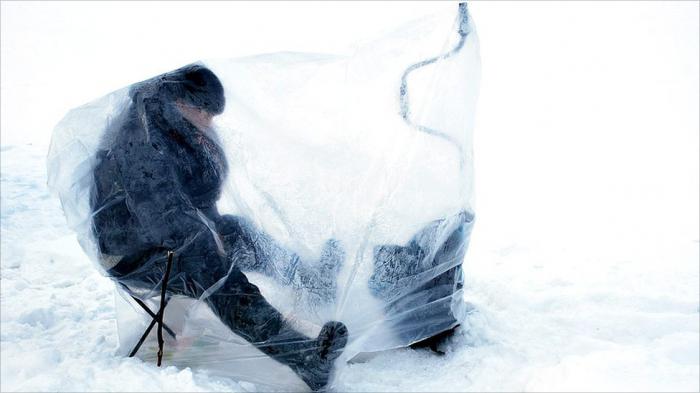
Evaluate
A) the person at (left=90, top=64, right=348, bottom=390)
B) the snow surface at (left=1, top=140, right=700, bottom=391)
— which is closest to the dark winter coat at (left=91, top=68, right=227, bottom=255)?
the person at (left=90, top=64, right=348, bottom=390)

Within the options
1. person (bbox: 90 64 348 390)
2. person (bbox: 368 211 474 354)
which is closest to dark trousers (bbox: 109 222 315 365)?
person (bbox: 90 64 348 390)

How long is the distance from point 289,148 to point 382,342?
450 millimetres

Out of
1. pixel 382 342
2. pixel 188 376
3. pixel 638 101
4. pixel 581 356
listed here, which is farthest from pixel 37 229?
pixel 638 101

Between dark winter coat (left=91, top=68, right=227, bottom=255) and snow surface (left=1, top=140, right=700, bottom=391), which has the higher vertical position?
dark winter coat (left=91, top=68, right=227, bottom=255)

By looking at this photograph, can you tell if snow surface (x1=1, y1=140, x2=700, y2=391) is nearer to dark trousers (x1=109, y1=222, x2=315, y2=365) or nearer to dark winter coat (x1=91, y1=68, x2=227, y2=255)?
dark trousers (x1=109, y1=222, x2=315, y2=365)

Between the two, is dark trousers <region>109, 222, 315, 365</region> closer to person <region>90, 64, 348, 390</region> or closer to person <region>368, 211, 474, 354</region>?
person <region>90, 64, 348, 390</region>

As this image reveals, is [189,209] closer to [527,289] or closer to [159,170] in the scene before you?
[159,170]

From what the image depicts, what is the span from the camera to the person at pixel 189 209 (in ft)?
3.27

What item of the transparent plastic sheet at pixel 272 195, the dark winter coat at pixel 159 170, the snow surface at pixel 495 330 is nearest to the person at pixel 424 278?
the transparent plastic sheet at pixel 272 195

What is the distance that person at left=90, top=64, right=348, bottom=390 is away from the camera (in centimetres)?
100

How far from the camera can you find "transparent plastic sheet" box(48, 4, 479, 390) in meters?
1.01

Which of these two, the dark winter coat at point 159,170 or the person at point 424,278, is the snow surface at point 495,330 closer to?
the person at point 424,278

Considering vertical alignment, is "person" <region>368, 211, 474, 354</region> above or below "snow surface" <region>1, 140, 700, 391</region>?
above

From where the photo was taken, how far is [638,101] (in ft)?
14.9
